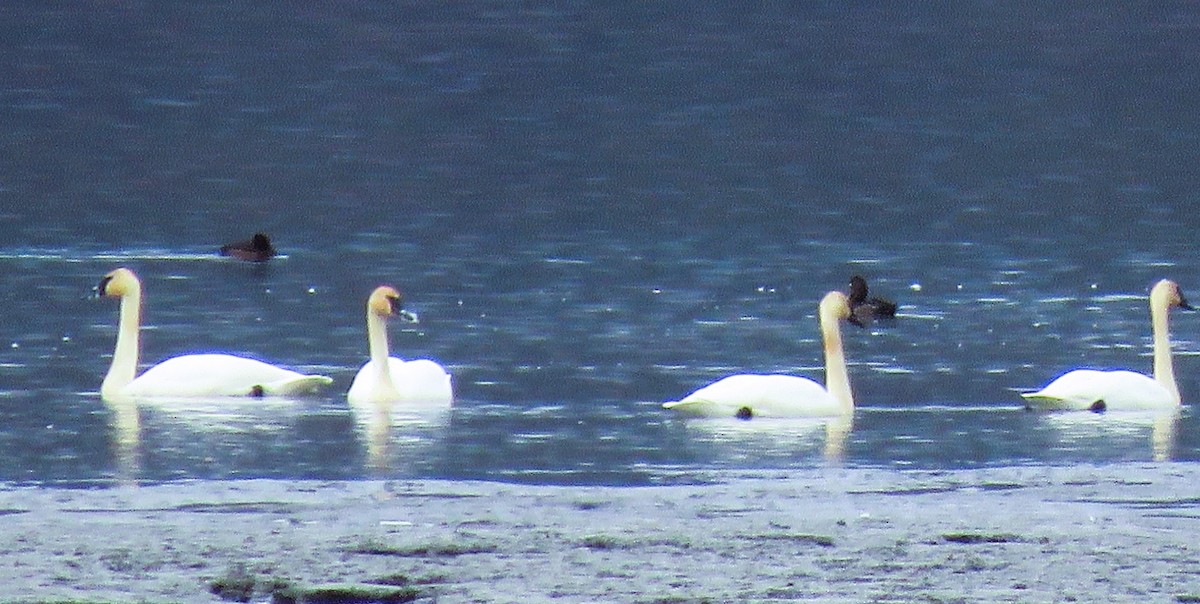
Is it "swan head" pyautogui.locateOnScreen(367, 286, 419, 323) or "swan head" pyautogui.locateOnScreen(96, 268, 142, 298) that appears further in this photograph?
"swan head" pyautogui.locateOnScreen(96, 268, 142, 298)

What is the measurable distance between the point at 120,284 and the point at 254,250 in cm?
973

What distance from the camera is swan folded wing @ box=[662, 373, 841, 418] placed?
14773 millimetres

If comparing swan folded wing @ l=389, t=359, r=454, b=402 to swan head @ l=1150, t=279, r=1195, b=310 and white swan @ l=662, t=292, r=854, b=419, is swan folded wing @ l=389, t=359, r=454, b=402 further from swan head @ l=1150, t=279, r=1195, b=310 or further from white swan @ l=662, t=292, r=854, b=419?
swan head @ l=1150, t=279, r=1195, b=310

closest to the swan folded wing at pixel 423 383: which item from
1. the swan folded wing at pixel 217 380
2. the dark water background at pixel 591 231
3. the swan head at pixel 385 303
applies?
the dark water background at pixel 591 231

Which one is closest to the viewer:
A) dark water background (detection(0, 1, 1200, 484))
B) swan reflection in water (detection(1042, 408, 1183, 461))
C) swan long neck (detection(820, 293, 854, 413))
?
swan reflection in water (detection(1042, 408, 1183, 461))

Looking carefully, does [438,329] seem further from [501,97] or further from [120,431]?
[501,97]

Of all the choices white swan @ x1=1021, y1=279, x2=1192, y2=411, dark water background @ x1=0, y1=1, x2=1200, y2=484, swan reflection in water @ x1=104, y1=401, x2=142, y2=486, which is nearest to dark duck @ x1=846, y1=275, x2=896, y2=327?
dark water background @ x1=0, y1=1, x2=1200, y2=484

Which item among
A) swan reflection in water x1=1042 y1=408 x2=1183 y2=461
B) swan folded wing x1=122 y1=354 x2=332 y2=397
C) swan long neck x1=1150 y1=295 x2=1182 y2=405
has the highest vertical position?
swan folded wing x1=122 y1=354 x2=332 y2=397

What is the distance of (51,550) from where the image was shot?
941 cm

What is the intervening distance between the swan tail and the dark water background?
531mm

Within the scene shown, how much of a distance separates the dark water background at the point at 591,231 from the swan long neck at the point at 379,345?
43cm

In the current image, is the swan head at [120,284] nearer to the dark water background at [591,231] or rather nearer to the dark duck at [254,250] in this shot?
the dark water background at [591,231]

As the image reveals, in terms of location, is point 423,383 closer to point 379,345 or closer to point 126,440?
point 379,345

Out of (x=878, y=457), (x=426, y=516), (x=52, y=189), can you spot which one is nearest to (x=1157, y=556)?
(x=426, y=516)
